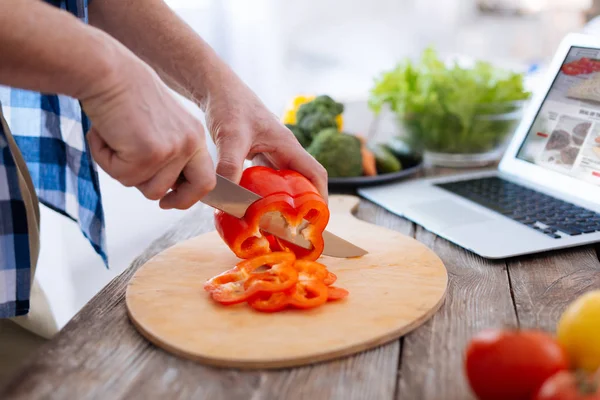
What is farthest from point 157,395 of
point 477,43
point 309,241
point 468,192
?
point 477,43

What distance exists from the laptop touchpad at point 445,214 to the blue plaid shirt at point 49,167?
729mm

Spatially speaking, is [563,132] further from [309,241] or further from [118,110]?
[118,110]

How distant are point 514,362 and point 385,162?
119 cm

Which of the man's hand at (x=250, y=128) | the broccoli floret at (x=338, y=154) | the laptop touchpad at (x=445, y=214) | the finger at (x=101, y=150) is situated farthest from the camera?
the broccoli floret at (x=338, y=154)

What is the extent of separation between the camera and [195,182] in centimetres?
101

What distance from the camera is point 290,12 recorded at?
3305mm

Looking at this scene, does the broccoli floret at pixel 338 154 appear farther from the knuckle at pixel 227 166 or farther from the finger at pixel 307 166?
the knuckle at pixel 227 166

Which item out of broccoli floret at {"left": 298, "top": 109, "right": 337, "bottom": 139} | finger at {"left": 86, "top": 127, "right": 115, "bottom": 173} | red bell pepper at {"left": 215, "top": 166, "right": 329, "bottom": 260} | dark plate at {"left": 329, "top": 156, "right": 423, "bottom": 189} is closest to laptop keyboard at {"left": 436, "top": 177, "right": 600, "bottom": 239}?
dark plate at {"left": 329, "top": 156, "right": 423, "bottom": 189}

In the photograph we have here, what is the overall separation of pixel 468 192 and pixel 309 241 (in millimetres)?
577

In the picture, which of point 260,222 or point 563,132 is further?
point 563,132

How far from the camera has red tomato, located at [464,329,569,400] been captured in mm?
685

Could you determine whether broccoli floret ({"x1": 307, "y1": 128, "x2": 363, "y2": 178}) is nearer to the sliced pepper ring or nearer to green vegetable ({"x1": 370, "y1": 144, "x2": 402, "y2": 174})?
green vegetable ({"x1": 370, "y1": 144, "x2": 402, "y2": 174})

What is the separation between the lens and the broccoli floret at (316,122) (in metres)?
1.83

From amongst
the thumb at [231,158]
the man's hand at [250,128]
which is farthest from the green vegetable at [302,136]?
the thumb at [231,158]
